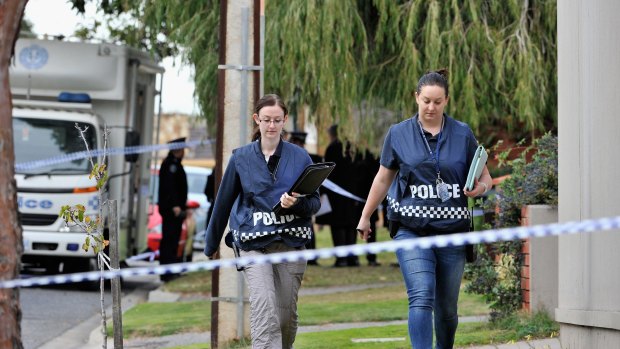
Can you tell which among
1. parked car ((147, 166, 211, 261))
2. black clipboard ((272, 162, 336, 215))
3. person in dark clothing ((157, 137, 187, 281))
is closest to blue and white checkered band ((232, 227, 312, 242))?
black clipboard ((272, 162, 336, 215))

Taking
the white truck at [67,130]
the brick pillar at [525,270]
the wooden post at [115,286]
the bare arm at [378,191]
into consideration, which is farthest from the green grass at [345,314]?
the wooden post at [115,286]

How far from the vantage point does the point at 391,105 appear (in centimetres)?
1582

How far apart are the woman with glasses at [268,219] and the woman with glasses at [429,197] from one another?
1.46 feet

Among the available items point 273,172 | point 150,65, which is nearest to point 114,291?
point 273,172

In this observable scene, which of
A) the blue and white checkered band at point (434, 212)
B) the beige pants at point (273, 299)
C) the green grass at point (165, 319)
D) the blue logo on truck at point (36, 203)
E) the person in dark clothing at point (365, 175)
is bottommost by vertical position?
the green grass at point (165, 319)

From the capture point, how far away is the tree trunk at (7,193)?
198 inches

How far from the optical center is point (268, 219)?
7.23 metres

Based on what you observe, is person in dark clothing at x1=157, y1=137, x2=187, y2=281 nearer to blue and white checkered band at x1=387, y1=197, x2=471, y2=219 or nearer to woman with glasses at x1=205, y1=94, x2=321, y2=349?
woman with glasses at x1=205, y1=94, x2=321, y2=349

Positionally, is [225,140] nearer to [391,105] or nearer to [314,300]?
[314,300]

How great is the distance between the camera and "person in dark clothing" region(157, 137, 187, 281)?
1686 cm

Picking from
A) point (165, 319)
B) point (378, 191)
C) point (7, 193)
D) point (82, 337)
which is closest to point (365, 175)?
point (165, 319)

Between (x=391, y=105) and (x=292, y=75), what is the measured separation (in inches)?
58.8

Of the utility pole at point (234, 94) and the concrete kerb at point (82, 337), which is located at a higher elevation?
the utility pole at point (234, 94)

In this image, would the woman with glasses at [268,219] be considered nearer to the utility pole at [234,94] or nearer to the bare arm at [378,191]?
the bare arm at [378,191]
